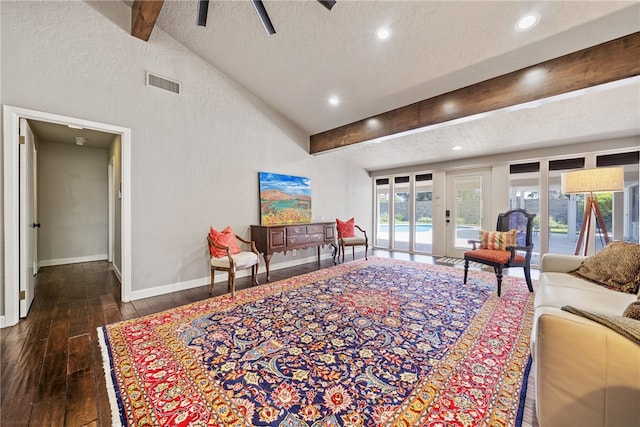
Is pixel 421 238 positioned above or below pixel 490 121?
below

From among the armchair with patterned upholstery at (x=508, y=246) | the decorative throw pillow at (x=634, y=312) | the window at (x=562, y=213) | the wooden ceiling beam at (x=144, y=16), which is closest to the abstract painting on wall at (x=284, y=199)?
the wooden ceiling beam at (x=144, y=16)

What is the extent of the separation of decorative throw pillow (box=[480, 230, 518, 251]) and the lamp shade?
0.86 meters

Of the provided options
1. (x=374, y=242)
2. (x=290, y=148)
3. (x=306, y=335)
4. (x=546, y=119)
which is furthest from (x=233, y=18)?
(x=374, y=242)

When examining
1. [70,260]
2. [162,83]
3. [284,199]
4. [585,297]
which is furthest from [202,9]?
[70,260]

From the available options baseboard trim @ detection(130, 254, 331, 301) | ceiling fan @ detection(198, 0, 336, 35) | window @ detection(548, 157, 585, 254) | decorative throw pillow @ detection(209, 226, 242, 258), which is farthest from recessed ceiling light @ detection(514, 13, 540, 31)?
baseboard trim @ detection(130, 254, 331, 301)

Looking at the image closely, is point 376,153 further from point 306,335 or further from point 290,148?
point 306,335

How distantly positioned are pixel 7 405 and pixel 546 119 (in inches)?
248

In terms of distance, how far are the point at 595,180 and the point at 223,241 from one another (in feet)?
15.9

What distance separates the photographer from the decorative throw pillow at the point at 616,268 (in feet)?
6.55

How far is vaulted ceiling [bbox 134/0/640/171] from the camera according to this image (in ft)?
7.98

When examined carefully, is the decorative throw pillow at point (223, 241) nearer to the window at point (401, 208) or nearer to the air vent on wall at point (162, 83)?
the air vent on wall at point (162, 83)

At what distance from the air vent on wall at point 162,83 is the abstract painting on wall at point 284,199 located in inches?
67.6

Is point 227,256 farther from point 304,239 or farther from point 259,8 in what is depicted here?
point 259,8

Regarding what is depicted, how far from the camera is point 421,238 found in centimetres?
718
